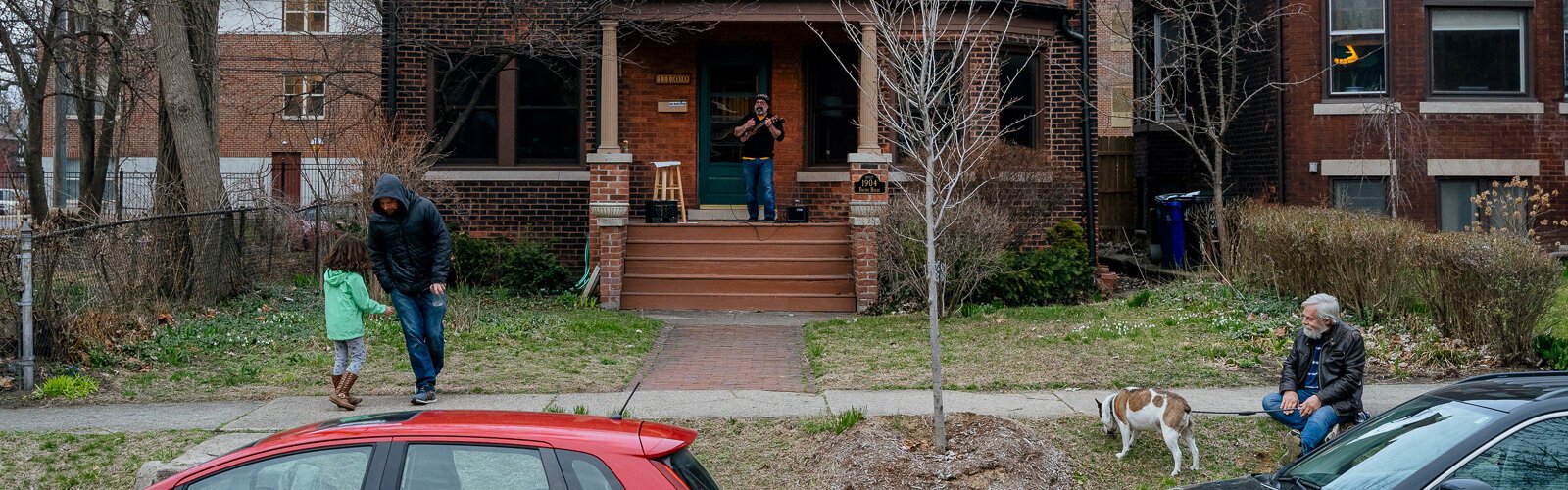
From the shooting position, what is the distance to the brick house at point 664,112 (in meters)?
15.9

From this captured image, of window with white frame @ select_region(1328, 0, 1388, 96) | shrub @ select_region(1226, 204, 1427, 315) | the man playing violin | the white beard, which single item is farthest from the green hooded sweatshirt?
window with white frame @ select_region(1328, 0, 1388, 96)

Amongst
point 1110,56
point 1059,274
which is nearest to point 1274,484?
point 1059,274

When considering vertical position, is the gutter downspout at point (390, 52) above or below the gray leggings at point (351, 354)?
above

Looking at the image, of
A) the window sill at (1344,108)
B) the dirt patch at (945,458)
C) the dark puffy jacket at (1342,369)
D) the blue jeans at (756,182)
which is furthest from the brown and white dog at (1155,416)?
the window sill at (1344,108)

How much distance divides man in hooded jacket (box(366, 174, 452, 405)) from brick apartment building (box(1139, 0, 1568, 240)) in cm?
1304

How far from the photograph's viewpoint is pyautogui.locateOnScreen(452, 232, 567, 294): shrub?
53.2ft

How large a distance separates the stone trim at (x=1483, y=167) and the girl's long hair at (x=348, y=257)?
14.5m

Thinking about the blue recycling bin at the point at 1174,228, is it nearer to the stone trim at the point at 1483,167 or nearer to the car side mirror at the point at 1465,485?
the stone trim at the point at 1483,167

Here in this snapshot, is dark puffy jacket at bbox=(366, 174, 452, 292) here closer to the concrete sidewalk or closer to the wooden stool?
the concrete sidewalk

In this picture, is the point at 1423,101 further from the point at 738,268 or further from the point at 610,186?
the point at 610,186

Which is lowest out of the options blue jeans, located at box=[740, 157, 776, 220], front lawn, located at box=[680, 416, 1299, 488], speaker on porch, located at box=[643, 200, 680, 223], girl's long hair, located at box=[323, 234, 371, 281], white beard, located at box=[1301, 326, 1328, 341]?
front lawn, located at box=[680, 416, 1299, 488]

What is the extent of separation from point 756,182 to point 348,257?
8.04 metres

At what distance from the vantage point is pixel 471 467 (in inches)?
171

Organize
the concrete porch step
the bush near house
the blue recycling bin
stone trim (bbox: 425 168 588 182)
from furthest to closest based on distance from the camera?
1. the blue recycling bin
2. stone trim (bbox: 425 168 588 182)
3. the concrete porch step
4. the bush near house
